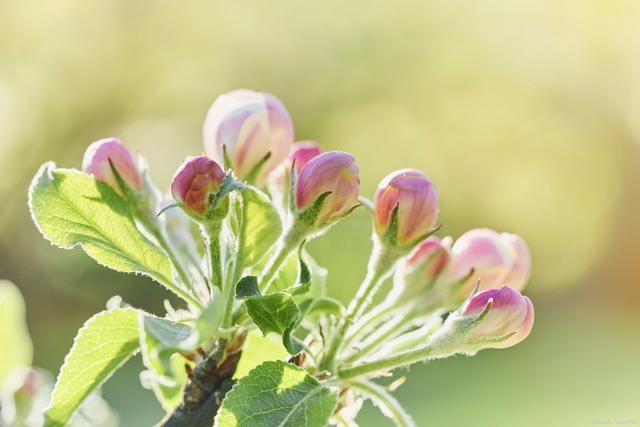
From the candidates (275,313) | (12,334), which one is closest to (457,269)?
A: (275,313)

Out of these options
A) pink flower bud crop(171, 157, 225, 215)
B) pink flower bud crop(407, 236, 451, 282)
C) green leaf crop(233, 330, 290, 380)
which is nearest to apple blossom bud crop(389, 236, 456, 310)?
pink flower bud crop(407, 236, 451, 282)

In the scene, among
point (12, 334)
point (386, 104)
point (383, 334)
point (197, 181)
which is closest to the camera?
point (197, 181)

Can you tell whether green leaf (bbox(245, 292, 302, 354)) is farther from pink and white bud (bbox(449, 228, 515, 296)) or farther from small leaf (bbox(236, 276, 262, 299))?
pink and white bud (bbox(449, 228, 515, 296))

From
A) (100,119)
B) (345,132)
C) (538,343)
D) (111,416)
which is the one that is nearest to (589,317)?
(538,343)

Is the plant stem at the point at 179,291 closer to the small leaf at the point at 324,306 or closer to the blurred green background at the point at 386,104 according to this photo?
the small leaf at the point at 324,306

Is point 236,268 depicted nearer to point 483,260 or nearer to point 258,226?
point 258,226

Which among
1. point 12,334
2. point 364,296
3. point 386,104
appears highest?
point 386,104
